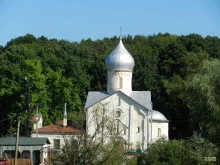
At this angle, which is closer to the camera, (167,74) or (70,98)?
(70,98)

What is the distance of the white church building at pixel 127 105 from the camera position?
55312mm

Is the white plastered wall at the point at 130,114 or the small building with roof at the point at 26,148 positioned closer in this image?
the small building with roof at the point at 26,148

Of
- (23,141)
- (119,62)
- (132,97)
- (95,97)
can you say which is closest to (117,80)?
(119,62)

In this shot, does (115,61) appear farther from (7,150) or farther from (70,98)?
(7,150)

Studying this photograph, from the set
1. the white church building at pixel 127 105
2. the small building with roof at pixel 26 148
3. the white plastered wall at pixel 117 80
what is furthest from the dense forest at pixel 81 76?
the small building with roof at pixel 26 148

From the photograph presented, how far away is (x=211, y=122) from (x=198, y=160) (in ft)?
19.3

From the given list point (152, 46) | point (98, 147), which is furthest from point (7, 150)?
point (152, 46)

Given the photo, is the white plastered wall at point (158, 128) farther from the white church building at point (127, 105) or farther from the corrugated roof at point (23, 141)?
the corrugated roof at point (23, 141)

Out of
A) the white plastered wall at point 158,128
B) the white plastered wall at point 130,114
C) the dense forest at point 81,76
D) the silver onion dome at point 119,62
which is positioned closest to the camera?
the white plastered wall at point 130,114

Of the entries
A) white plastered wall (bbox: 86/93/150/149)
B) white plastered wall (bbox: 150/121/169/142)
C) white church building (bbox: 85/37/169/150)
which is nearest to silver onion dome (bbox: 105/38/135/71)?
white church building (bbox: 85/37/169/150)

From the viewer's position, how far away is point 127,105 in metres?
55.8

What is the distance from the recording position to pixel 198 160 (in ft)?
118

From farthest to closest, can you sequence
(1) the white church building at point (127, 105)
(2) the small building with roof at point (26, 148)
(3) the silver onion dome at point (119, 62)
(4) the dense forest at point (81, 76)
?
(4) the dense forest at point (81, 76) < (3) the silver onion dome at point (119, 62) < (1) the white church building at point (127, 105) < (2) the small building with roof at point (26, 148)

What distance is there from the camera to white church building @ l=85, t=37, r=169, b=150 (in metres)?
55.3
